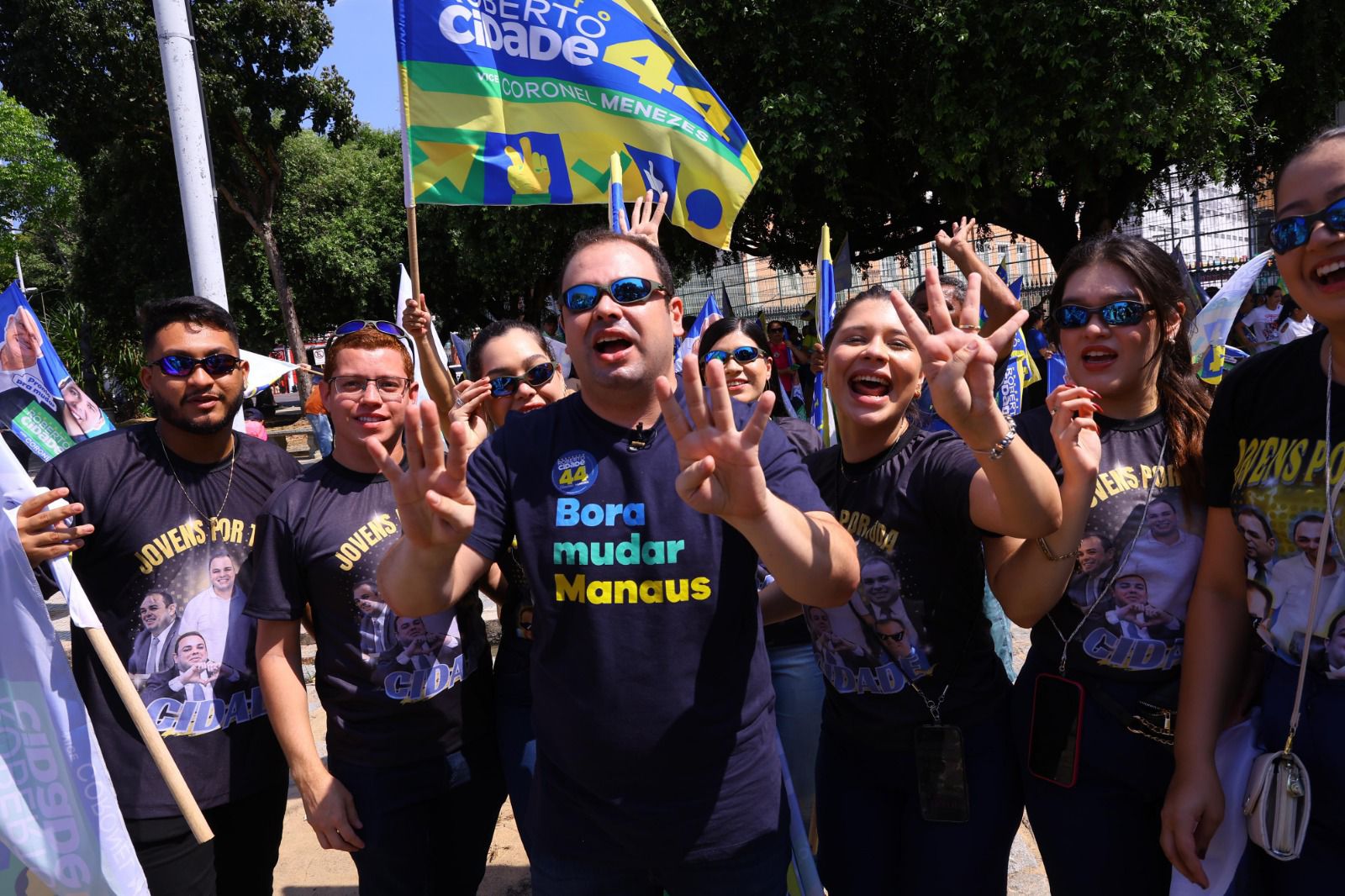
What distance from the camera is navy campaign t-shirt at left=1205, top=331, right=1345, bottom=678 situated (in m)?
1.82

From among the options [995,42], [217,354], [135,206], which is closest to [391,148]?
[135,206]

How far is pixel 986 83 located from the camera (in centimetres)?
1229

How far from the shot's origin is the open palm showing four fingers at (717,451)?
1.74 meters

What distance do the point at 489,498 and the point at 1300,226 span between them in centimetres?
173

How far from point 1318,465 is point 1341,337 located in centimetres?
26

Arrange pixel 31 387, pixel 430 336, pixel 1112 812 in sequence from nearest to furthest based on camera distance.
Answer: pixel 1112 812 < pixel 31 387 < pixel 430 336

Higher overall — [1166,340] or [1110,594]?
[1166,340]

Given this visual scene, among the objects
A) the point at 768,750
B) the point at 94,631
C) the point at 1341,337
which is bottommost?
the point at 768,750

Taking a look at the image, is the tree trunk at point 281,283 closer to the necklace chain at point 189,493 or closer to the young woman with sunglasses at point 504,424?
the young woman with sunglasses at point 504,424

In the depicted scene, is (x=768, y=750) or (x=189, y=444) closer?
(x=768, y=750)

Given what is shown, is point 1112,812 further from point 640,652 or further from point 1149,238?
point 1149,238

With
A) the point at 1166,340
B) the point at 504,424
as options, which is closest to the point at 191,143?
the point at 504,424

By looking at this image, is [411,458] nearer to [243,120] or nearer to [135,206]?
[243,120]

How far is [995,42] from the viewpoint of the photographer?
12.2m
